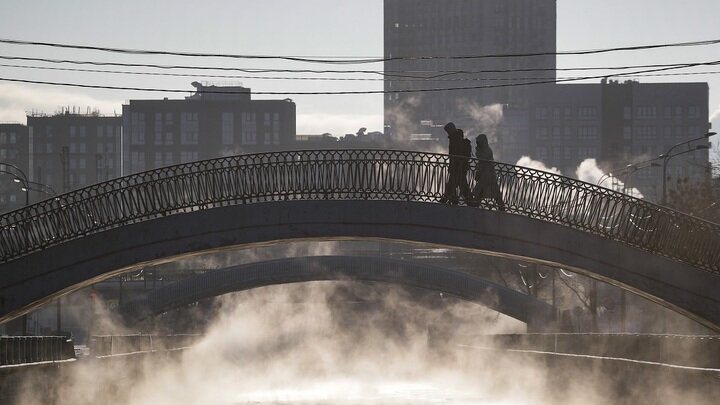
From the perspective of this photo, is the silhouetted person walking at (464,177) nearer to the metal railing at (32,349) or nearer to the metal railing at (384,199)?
the metal railing at (384,199)

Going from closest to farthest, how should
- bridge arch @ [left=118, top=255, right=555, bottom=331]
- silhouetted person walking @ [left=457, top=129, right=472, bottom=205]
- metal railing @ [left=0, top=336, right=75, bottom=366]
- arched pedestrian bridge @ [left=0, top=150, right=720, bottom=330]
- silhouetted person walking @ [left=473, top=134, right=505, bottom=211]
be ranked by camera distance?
metal railing @ [left=0, top=336, right=75, bottom=366]
arched pedestrian bridge @ [left=0, top=150, right=720, bottom=330]
silhouetted person walking @ [left=473, top=134, right=505, bottom=211]
silhouetted person walking @ [left=457, top=129, right=472, bottom=205]
bridge arch @ [left=118, top=255, right=555, bottom=331]

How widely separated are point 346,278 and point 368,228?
155 ft

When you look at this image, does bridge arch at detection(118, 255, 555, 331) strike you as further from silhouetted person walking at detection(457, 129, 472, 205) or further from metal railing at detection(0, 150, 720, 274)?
silhouetted person walking at detection(457, 129, 472, 205)

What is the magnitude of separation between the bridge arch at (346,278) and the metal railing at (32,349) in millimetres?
45989

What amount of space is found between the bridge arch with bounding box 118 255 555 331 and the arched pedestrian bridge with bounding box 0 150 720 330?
4536 centimetres

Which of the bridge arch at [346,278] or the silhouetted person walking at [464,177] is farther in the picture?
the bridge arch at [346,278]

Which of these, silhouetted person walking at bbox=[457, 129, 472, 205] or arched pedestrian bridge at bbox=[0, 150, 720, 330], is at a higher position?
silhouetted person walking at bbox=[457, 129, 472, 205]

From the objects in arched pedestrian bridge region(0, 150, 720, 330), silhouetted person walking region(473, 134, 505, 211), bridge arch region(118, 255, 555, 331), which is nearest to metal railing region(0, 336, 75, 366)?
arched pedestrian bridge region(0, 150, 720, 330)

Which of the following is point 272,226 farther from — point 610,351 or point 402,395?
point 402,395

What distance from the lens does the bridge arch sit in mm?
92438

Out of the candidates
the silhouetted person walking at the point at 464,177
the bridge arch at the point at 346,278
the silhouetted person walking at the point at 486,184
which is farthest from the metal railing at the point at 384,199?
the bridge arch at the point at 346,278

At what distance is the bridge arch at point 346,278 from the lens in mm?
92438

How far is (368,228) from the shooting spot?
44.4 metres

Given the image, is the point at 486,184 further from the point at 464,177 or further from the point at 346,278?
the point at 346,278
